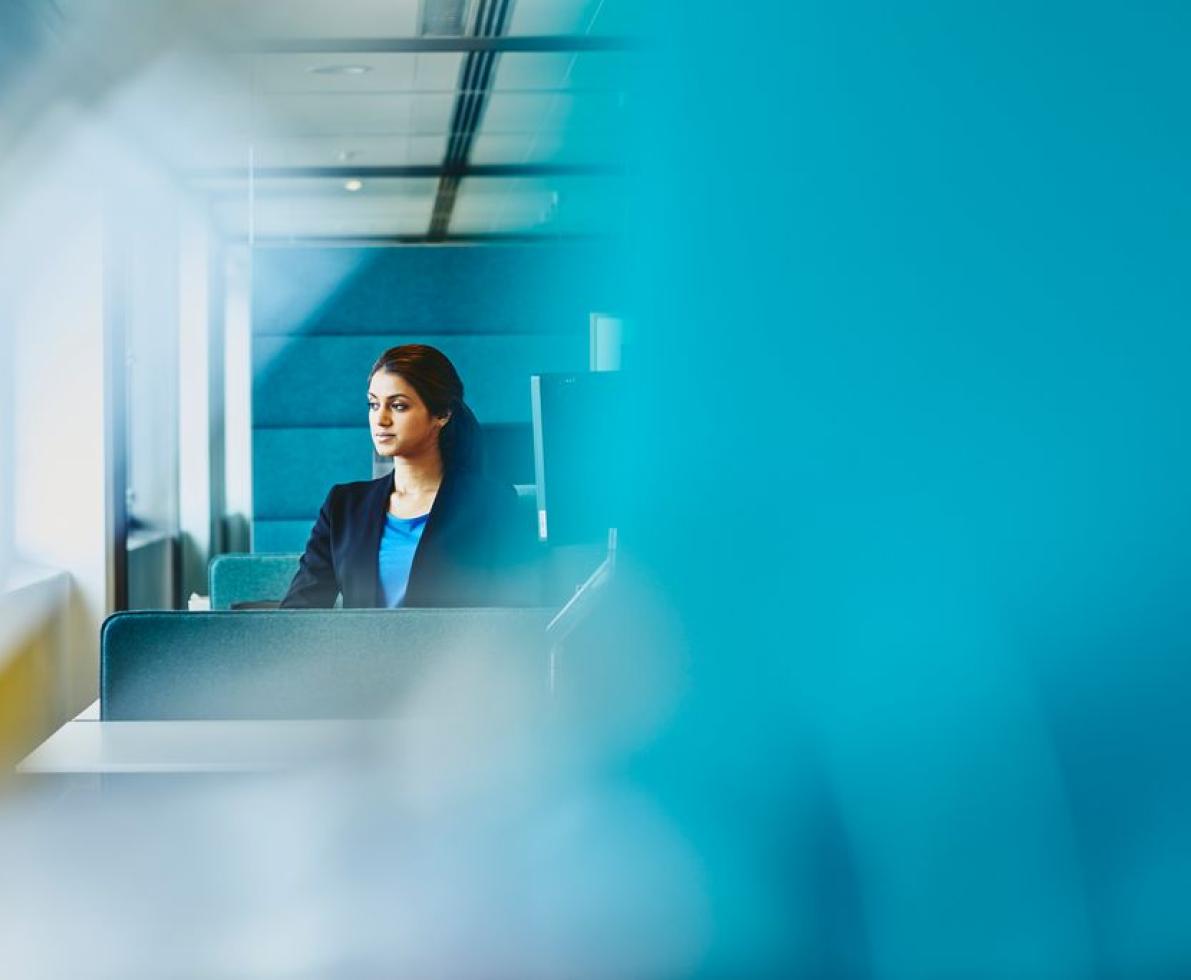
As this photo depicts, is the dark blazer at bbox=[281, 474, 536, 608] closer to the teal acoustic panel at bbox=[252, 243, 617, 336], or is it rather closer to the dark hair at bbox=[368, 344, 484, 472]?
the dark hair at bbox=[368, 344, 484, 472]

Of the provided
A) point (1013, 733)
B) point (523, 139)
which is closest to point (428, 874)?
point (1013, 733)

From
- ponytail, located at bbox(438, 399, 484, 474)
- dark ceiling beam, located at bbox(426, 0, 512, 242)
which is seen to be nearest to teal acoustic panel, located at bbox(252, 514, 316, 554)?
dark ceiling beam, located at bbox(426, 0, 512, 242)

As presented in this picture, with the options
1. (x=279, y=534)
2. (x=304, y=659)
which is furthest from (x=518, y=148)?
(x=304, y=659)

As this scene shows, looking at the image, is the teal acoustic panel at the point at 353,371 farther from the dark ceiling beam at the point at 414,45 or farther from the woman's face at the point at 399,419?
the woman's face at the point at 399,419

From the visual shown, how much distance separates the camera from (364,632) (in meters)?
2.60

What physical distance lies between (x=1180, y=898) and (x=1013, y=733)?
0.77 ft

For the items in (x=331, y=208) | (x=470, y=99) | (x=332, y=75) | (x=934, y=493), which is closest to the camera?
(x=934, y=493)

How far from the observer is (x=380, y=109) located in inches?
293

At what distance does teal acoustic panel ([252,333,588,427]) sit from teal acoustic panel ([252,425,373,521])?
0.22 feet

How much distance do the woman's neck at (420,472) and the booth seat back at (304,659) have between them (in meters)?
0.57

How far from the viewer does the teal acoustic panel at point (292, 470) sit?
20.1 feet

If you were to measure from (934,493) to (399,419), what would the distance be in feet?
5.71

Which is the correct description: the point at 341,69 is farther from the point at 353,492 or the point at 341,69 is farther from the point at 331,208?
the point at 353,492

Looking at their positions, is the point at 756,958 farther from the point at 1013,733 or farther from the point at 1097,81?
the point at 1097,81
